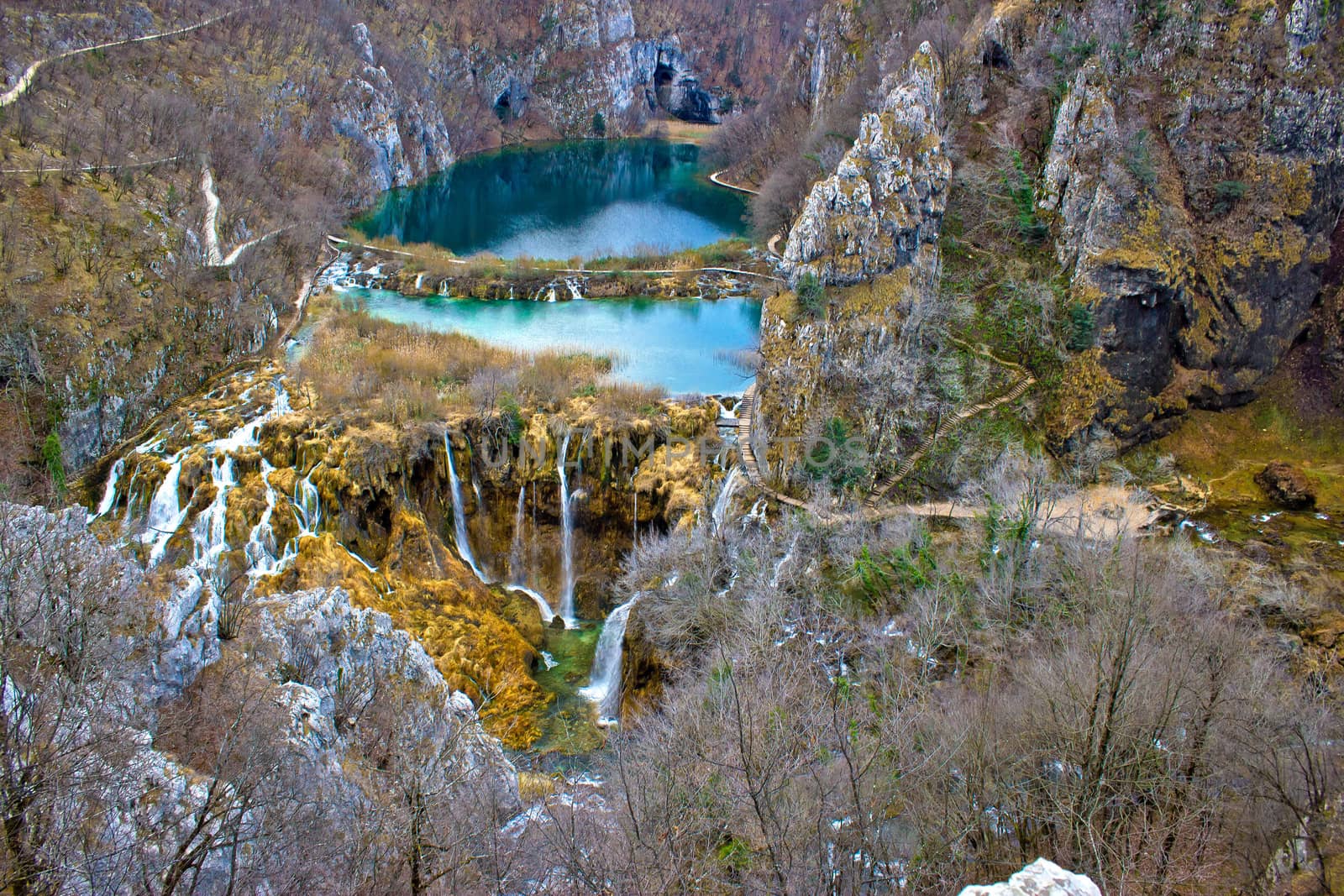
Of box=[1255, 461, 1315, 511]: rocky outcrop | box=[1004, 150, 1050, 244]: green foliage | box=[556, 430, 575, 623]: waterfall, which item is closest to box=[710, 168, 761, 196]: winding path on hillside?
box=[1004, 150, 1050, 244]: green foliage

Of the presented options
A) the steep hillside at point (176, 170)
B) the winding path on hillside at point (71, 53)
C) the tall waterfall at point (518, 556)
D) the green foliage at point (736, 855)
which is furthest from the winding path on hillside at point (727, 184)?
the green foliage at point (736, 855)

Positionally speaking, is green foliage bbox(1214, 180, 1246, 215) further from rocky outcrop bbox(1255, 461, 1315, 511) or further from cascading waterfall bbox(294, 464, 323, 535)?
cascading waterfall bbox(294, 464, 323, 535)

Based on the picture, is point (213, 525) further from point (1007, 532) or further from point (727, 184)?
point (727, 184)

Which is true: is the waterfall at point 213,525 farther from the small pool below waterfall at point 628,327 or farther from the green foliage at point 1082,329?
the green foliage at point 1082,329

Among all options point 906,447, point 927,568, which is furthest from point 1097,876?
point 906,447

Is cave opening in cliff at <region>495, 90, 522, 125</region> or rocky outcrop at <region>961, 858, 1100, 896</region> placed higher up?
cave opening in cliff at <region>495, 90, 522, 125</region>

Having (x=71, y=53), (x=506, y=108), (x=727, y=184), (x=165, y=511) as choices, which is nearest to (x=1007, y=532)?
(x=165, y=511)
